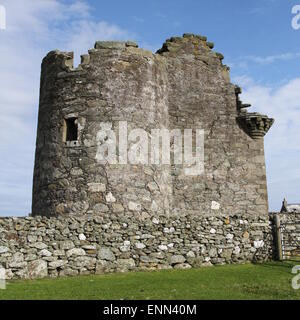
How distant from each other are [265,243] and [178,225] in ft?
9.66

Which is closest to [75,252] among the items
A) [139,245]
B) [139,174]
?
[139,245]

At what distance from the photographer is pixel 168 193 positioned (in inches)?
532

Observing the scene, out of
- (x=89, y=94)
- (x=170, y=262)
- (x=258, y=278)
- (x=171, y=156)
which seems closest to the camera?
(x=258, y=278)

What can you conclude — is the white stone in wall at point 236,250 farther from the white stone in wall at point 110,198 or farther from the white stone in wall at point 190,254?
the white stone in wall at point 110,198

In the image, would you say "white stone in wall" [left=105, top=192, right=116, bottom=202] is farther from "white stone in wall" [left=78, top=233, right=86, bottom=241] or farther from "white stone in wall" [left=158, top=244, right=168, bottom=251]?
"white stone in wall" [left=158, top=244, right=168, bottom=251]

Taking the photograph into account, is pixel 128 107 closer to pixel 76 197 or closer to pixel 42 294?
pixel 76 197

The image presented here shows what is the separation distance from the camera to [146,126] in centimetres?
1293

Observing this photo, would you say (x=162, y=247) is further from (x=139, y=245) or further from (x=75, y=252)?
(x=75, y=252)

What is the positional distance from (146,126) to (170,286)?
5.91m

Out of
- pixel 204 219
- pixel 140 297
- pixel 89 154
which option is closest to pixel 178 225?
pixel 204 219

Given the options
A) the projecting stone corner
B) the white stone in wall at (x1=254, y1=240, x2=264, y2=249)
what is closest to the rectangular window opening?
the projecting stone corner

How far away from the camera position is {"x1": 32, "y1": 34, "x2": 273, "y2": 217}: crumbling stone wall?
40.0 feet

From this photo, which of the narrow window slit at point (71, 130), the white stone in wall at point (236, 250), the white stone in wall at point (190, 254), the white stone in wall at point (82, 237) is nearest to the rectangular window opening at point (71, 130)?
the narrow window slit at point (71, 130)

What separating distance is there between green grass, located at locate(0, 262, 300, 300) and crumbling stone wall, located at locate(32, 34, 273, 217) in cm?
287
